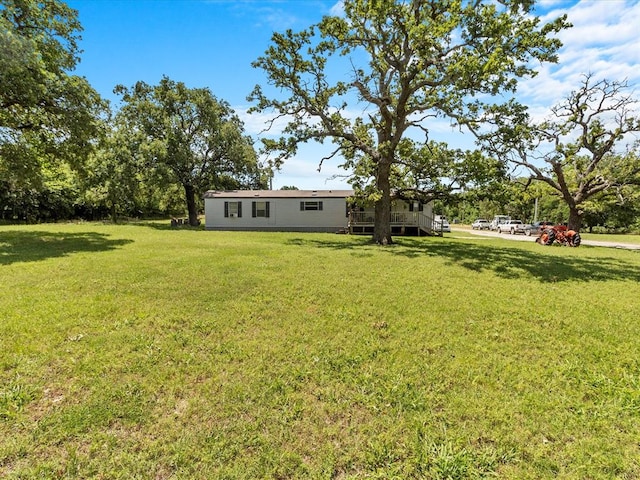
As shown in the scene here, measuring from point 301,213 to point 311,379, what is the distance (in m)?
20.3

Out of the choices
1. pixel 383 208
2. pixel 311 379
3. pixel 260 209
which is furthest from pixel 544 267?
pixel 260 209

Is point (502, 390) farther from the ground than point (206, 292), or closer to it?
closer to it

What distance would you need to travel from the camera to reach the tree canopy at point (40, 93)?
1044 cm

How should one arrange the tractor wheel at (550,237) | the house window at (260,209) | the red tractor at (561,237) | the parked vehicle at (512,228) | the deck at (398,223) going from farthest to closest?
the parked vehicle at (512,228) < the house window at (260,209) < the deck at (398,223) < the tractor wheel at (550,237) < the red tractor at (561,237)

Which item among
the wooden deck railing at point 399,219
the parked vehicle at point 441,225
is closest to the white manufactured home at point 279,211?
the wooden deck railing at point 399,219

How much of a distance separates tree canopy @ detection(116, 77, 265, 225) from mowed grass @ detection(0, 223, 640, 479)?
18.6m

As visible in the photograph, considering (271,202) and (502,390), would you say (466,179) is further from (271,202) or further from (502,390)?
(271,202)

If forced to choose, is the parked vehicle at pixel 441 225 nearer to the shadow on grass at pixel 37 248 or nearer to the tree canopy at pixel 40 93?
the shadow on grass at pixel 37 248

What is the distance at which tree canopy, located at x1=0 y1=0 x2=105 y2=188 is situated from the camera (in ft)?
34.2

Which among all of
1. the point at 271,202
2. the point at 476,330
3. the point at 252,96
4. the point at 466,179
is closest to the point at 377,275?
the point at 476,330

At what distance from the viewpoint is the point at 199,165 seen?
25719mm

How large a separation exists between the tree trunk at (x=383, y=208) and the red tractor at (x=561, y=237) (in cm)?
971

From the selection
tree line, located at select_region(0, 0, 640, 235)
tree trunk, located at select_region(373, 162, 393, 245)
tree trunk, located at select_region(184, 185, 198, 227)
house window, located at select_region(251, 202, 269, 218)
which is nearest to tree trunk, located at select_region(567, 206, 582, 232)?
tree line, located at select_region(0, 0, 640, 235)

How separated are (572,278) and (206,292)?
8.59m
